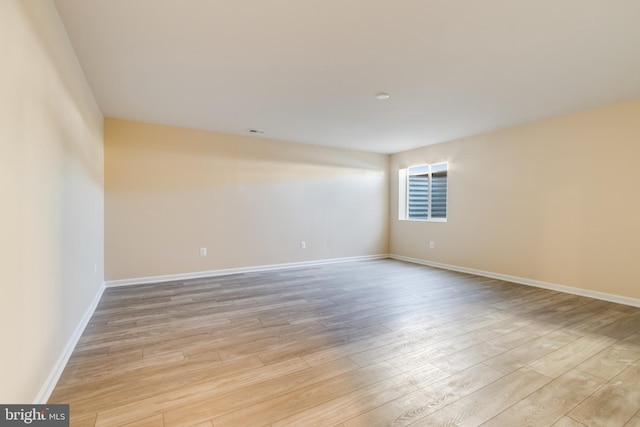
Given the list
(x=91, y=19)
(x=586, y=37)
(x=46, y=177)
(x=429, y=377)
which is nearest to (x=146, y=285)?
(x=46, y=177)

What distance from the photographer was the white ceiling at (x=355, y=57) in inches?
72.9

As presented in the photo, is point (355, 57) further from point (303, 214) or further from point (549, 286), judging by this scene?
point (549, 286)

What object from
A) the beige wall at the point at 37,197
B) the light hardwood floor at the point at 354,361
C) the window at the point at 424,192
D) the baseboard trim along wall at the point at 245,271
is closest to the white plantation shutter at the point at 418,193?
the window at the point at 424,192

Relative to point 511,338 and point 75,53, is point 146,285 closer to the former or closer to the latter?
point 75,53

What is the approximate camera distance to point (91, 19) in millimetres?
1955

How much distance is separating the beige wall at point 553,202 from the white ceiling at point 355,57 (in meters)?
0.42

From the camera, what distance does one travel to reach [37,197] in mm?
1541

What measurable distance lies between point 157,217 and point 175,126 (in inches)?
55.2

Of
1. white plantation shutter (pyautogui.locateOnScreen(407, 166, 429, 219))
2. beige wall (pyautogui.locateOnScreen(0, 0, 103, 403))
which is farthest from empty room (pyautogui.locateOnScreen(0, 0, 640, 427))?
white plantation shutter (pyautogui.locateOnScreen(407, 166, 429, 219))

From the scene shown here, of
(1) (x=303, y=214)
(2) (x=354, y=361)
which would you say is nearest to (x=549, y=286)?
(2) (x=354, y=361)

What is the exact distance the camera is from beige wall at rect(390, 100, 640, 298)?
3338 millimetres

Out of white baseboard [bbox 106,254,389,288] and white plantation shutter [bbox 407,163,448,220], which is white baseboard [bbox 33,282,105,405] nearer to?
white baseboard [bbox 106,254,389,288]

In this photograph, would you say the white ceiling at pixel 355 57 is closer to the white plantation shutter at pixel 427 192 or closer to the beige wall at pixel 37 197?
the beige wall at pixel 37 197

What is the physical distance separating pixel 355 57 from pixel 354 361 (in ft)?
7.82
